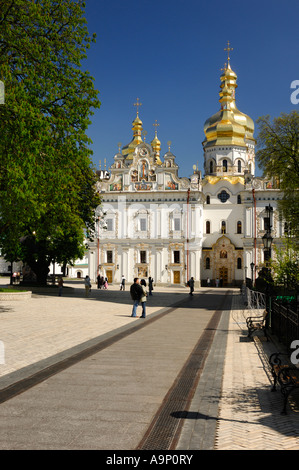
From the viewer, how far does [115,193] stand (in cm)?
6278

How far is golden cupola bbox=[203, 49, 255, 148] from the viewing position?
2677 inches

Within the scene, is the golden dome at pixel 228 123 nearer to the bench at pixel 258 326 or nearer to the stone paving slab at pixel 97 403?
the bench at pixel 258 326

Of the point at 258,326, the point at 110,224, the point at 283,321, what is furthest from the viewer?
the point at 110,224

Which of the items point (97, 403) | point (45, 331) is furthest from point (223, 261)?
point (97, 403)

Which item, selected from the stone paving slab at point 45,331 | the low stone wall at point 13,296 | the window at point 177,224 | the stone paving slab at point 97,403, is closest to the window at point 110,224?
the window at point 177,224

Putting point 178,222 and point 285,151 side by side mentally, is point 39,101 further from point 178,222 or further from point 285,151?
point 178,222

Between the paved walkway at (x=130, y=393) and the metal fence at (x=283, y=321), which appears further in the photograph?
the metal fence at (x=283, y=321)

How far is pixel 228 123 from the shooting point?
225 ft

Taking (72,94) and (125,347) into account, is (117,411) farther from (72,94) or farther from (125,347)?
(72,94)

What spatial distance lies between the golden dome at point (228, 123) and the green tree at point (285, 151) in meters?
38.6

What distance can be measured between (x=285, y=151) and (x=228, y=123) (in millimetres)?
41031

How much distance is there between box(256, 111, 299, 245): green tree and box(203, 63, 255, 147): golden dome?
38589mm

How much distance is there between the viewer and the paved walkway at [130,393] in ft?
20.3

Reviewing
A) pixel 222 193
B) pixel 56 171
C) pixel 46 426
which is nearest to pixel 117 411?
pixel 46 426
